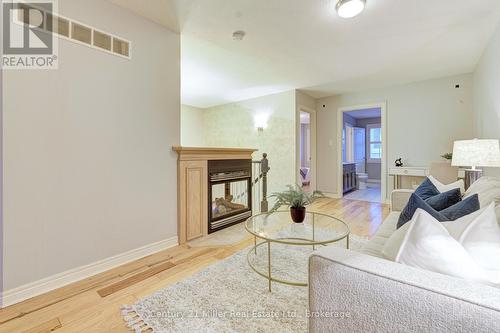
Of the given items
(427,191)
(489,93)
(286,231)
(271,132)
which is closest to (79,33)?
(286,231)

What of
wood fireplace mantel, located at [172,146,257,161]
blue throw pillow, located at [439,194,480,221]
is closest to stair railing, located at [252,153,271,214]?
wood fireplace mantel, located at [172,146,257,161]

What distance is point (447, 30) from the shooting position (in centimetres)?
249

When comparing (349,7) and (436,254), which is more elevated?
(349,7)

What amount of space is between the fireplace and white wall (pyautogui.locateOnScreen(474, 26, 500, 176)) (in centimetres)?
299

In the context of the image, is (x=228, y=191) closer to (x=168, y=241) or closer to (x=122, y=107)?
(x=168, y=241)

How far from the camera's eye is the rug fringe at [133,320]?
4.37ft

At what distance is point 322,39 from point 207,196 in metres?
2.31

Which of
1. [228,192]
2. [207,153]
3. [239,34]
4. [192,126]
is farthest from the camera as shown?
[192,126]

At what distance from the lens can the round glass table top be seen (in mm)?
1882

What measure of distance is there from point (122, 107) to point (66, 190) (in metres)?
0.84

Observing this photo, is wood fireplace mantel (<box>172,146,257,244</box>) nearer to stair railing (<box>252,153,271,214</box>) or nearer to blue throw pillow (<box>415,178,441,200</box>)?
stair railing (<box>252,153,271,214</box>)

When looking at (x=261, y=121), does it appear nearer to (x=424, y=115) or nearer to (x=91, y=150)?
(x=424, y=115)

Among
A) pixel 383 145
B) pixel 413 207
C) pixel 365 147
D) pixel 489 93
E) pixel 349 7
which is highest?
pixel 349 7

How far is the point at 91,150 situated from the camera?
6.38 feet
